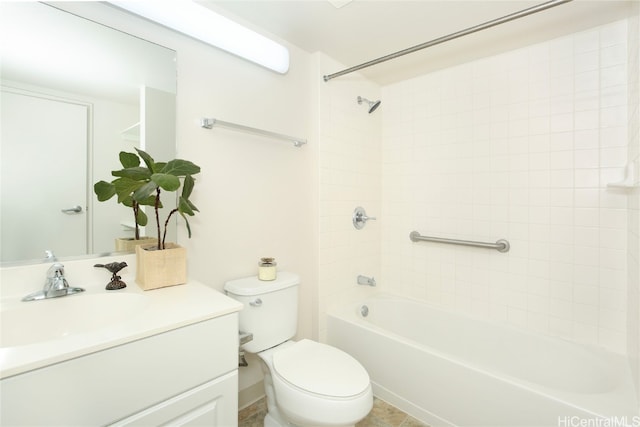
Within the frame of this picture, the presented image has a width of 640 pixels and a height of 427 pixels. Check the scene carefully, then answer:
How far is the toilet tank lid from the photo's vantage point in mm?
1396

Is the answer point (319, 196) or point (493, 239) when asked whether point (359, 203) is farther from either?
point (493, 239)

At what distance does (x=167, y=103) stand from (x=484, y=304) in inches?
86.1

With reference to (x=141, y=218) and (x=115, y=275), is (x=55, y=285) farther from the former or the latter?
(x=141, y=218)

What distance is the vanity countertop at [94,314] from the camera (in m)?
0.68

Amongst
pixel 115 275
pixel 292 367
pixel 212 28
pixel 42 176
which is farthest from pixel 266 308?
pixel 212 28

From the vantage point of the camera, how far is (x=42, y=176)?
3.37 ft

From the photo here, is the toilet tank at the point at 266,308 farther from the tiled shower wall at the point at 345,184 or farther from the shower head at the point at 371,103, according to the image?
the shower head at the point at 371,103

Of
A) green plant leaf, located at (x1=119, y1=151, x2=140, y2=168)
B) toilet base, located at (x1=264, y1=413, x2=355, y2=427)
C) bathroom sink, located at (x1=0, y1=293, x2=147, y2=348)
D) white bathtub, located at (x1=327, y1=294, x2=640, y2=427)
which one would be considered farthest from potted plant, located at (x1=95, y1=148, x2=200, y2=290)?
white bathtub, located at (x1=327, y1=294, x2=640, y2=427)

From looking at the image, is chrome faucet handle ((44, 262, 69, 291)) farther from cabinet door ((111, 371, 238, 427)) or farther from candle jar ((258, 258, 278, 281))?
candle jar ((258, 258, 278, 281))

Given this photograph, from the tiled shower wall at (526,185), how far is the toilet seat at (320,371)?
1117 mm

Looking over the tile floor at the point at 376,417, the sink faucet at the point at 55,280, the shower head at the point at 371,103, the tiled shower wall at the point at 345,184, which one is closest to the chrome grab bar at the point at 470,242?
the tiled shower wall at the point at 345,184

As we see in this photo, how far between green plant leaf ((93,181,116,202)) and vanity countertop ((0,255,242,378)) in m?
0.26

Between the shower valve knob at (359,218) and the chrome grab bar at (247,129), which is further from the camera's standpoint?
the shower valve knob at (359,218)

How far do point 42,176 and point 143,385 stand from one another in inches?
32.0
